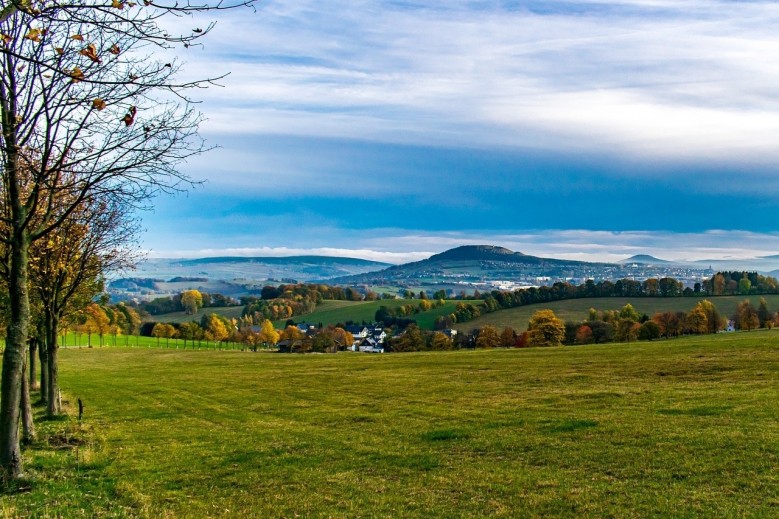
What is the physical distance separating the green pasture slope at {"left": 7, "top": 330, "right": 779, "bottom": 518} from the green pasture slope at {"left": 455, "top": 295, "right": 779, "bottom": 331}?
97.9 meters

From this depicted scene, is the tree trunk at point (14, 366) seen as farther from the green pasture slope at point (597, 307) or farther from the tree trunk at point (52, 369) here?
the green pasture slope at point (597, 307)

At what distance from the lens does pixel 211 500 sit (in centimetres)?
1410

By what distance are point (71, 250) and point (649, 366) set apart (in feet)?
117

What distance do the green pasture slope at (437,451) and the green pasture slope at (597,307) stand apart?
97.9m

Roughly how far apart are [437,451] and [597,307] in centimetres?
13468

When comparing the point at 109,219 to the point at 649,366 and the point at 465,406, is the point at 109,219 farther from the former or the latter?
the point at 649,366

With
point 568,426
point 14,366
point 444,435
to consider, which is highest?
point 14,366

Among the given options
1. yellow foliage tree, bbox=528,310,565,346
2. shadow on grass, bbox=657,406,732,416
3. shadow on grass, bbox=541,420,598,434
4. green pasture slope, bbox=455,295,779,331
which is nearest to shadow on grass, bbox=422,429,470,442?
shadow on grass, bbox=541,420,598,434

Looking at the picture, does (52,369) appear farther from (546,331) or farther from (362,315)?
(362,315)

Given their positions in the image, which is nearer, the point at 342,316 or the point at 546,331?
the point at 546,331

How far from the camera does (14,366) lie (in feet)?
45.8

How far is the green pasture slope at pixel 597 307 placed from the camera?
132m

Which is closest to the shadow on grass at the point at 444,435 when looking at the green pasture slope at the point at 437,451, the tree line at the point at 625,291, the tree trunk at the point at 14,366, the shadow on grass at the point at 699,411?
the green pasture slope at the point at 437,451

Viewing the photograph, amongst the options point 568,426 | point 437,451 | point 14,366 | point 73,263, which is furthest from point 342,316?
point 14,366
